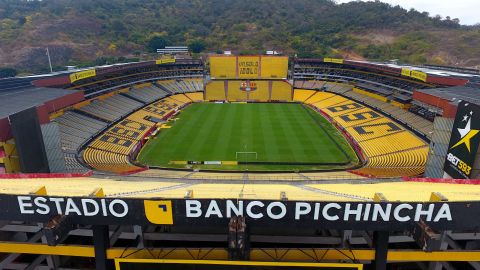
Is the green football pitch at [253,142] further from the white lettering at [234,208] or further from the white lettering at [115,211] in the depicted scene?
the white lettering at [234,208]

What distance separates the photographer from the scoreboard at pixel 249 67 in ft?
265

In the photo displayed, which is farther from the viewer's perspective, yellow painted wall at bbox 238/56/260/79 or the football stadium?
yellow painted wall at bbox 238/56/260/79

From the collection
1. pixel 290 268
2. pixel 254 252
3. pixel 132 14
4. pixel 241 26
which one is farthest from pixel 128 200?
pixel 132 14

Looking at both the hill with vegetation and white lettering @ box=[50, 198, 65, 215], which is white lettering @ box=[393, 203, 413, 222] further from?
the hill with vegetation

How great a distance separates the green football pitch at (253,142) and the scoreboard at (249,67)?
1768cm

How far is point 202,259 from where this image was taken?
13.7 m

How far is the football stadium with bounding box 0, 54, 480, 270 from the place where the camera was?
40.9 feet

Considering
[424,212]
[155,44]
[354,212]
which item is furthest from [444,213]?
[155,44]

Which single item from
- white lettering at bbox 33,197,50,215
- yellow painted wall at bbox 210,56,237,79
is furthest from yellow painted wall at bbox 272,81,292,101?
white lettering at bbox 33,197,50,215

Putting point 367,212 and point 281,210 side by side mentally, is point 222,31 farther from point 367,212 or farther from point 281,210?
point 367,212

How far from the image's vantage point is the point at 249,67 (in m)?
81.4

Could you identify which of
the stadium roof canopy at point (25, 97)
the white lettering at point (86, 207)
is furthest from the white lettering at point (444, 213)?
the stadium roof canopy at point (25, 97)

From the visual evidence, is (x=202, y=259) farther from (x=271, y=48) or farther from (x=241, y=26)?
(x=241, y=26)

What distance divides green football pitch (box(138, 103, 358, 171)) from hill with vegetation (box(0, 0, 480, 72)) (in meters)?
62.4
